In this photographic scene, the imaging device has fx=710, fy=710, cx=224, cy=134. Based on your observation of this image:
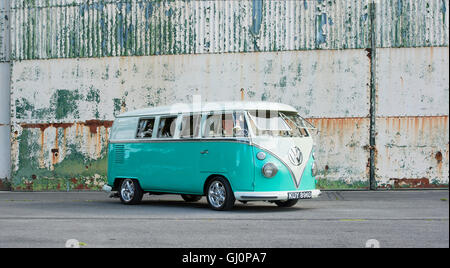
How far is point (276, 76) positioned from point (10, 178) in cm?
887

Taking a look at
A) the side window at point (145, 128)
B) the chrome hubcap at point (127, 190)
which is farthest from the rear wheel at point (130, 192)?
the side window at point (145, 128)

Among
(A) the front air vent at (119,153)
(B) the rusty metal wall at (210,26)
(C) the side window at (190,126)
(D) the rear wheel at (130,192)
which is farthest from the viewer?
(B) the rusty metal wall at (210,26)

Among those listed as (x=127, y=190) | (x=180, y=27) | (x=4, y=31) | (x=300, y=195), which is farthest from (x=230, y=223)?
(x=4, y=31)

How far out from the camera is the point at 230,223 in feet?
36.7

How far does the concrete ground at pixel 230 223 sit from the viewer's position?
901 centimetres

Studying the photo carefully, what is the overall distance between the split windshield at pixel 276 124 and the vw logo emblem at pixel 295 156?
312mm

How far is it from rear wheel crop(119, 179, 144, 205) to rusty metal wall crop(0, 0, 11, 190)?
7.65 m

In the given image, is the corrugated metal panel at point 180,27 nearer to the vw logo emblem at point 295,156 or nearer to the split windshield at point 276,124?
the split windshield at point 276,124

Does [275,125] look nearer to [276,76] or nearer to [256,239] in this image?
[256,239]

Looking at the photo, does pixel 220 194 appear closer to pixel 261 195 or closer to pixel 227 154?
pixel 227 154

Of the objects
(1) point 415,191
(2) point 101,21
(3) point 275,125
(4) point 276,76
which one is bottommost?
(1) point 415,191

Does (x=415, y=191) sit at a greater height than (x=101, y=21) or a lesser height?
lesser
